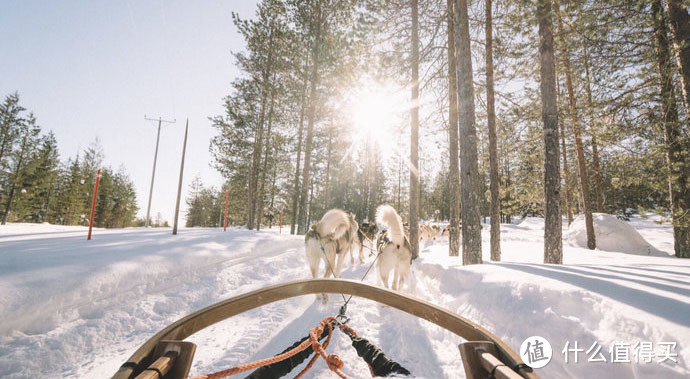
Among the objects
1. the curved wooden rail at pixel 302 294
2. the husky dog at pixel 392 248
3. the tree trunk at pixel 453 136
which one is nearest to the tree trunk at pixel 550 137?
the tree trunk at pixel 453 136

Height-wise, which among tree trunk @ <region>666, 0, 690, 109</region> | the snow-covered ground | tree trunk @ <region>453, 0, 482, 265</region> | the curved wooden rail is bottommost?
the snow-covered ground

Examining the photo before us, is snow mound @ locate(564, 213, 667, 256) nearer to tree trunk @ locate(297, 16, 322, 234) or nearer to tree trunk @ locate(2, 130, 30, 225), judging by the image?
tree trunk @ locate(297, 16, 322, 234)

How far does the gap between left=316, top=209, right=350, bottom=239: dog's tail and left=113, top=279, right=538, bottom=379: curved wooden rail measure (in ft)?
9.07

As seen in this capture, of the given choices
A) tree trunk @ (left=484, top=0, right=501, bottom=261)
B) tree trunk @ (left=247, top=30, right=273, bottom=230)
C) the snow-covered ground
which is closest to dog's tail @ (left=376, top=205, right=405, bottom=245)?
the snow-covered ground

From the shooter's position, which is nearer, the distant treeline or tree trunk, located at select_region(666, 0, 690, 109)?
tree trunk, located at select_region(666, 0, 690, 109)

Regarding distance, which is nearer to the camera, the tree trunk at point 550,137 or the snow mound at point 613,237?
the tree trunk at point 550,137

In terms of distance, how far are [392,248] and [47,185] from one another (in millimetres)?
39315

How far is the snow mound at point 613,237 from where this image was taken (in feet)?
35.4

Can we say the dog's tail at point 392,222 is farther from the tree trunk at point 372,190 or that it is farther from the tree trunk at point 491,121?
the tree trunk at point 372,190

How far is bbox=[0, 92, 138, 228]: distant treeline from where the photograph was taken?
2266cm

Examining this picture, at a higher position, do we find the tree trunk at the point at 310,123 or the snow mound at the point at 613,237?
the tree trunk at the point at 310,123

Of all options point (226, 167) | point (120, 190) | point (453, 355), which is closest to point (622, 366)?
point (453, 355)

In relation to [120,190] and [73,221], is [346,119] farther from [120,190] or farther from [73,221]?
[120,190]

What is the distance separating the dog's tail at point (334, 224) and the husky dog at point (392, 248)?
0.68 metres
